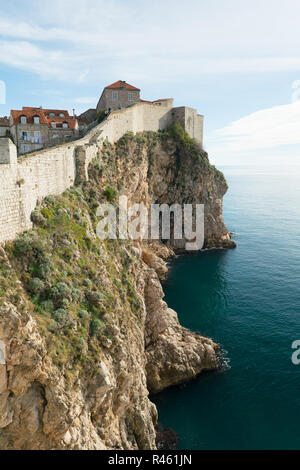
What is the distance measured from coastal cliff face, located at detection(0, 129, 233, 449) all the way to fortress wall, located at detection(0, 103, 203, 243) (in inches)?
37.1

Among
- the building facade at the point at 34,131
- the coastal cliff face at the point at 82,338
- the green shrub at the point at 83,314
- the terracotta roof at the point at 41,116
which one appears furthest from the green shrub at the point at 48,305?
the terracotta roof at the point at 41,116

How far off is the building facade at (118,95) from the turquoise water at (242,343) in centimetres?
3039

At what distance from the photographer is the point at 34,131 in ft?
131

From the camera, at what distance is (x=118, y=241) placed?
94.9ft

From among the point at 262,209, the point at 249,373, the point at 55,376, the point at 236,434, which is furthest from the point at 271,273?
the point at 262,209

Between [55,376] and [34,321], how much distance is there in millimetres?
2856

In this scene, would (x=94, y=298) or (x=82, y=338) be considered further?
(x=94, y=298)

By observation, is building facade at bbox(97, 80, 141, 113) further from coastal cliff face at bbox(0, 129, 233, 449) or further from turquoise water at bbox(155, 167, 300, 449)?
turquoise water at bbox(155, 167, 300, 449)

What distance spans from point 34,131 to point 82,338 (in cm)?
3167

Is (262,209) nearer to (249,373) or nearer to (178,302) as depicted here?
(178,302)

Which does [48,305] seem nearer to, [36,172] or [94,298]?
[94,298]

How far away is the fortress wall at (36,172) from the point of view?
1727 centimetres

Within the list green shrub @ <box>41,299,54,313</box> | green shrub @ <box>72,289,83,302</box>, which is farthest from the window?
green shrub @ <box>41,299,54,313</box>

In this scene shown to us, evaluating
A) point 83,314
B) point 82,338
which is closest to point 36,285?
point 83,314
